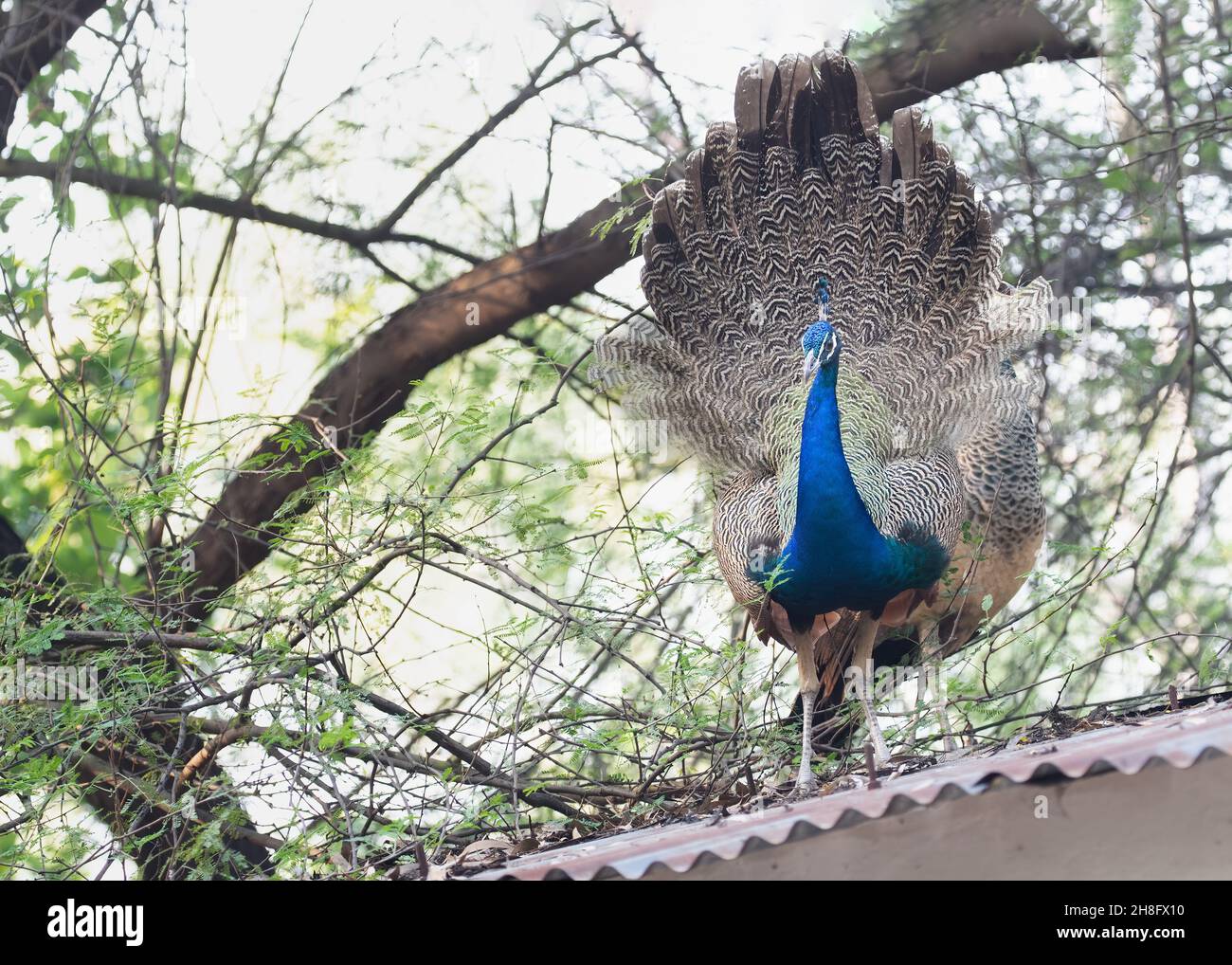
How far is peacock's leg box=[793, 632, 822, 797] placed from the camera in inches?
Result: 188

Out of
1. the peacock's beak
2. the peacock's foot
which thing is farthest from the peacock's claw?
the peacock's beak

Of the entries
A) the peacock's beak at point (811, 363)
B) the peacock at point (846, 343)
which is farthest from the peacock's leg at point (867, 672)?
the peacock's beak at point (811, 363)

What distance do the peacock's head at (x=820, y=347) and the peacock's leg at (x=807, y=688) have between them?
3.50 feet

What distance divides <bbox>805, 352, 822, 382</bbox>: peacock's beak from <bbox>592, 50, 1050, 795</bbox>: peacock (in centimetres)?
47

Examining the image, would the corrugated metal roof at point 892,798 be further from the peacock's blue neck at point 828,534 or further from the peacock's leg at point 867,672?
the peacock's blue neck at point 828,534

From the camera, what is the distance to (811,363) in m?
4.97

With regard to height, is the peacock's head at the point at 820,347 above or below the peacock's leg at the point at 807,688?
above

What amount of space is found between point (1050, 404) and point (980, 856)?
507 centimetres

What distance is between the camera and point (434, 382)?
7102mm

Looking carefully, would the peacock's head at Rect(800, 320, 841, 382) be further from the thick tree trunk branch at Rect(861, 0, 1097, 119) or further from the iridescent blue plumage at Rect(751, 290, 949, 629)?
the thick tree trunk branch at Rect(861, 0, 1097, 119)

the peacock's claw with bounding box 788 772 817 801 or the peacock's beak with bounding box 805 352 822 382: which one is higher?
the peacock's beak with bounding box 805 352 822 382

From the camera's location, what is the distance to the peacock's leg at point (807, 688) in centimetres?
478

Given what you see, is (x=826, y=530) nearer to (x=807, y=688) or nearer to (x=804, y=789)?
(x=807, y=688)
